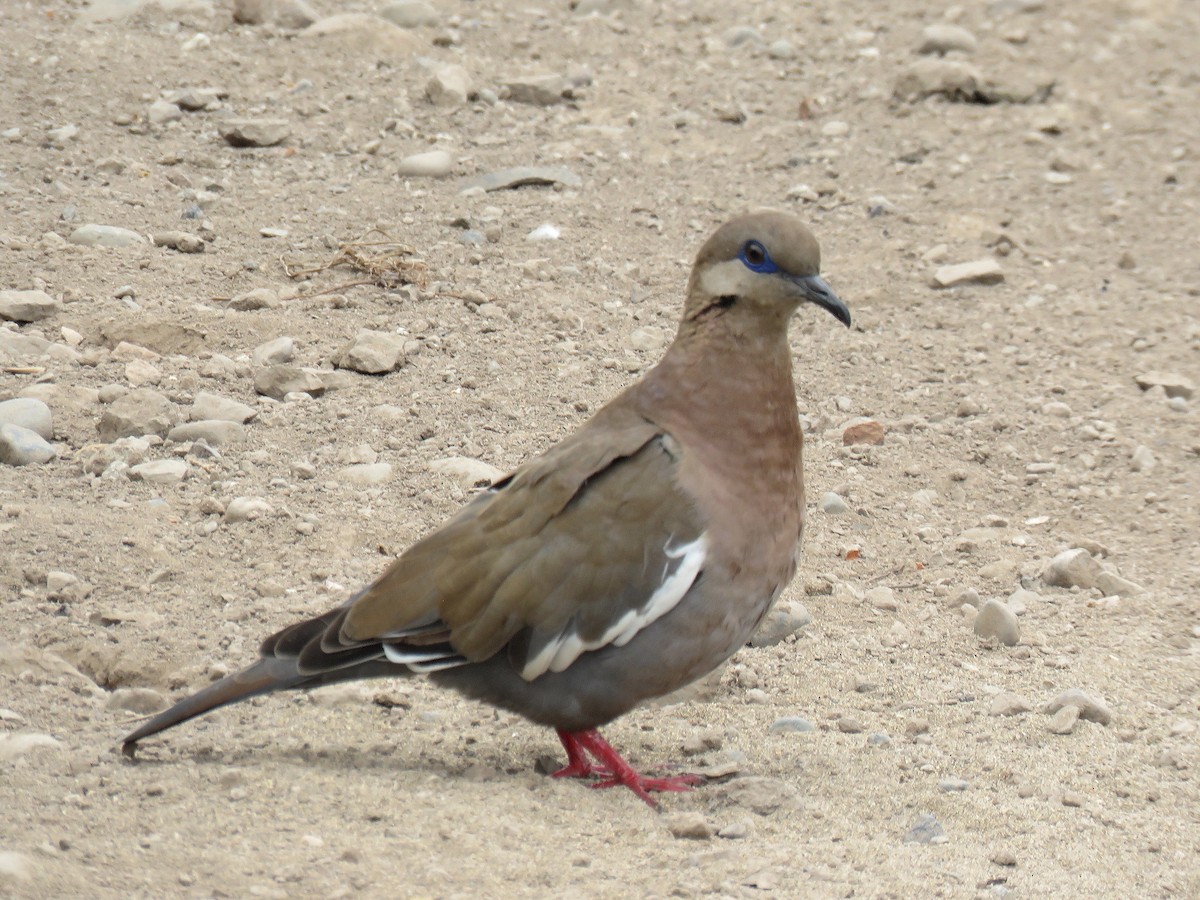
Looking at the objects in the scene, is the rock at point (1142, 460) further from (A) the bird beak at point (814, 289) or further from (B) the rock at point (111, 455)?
(B) the rock at point (111, 455)

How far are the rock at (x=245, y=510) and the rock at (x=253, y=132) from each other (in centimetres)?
314

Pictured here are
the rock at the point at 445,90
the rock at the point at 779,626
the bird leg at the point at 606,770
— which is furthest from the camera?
the rock at the point at 445,90

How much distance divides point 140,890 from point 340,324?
350cm

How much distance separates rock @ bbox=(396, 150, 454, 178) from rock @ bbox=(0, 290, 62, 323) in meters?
2.11

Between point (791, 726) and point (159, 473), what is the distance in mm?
2270

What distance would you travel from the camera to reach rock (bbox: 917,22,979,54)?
9977 millimetres

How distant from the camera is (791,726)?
4590 mm

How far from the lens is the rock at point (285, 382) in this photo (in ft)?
19.8

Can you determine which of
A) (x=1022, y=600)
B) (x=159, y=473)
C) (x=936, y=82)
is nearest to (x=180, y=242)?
(x=159, y=473)

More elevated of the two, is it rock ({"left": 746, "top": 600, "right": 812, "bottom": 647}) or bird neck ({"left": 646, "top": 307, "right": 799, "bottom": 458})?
bird neck ({"left": 646, "top": 307, "right": 799, "bottom": 458})

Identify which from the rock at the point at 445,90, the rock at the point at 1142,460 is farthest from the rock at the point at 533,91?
the rock at the point at 1142,460

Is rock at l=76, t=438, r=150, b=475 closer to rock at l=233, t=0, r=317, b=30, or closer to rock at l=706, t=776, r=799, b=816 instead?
rock at l=706, t=776, r=799, b=816

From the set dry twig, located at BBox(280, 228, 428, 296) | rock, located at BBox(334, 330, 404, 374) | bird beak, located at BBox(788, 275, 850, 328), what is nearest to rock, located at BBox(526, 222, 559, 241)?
dry twig, located at BBox(280, 228, 428, 296)

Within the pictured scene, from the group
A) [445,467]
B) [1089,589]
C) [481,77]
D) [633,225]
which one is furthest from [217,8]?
[1089,589]
